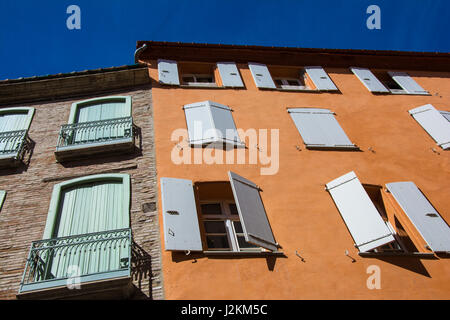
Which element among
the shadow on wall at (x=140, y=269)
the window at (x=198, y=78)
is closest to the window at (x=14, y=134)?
the shadow on wall at (x=140, y=269)

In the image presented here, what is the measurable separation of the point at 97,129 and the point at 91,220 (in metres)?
2.95

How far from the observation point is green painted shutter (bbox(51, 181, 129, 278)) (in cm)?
671

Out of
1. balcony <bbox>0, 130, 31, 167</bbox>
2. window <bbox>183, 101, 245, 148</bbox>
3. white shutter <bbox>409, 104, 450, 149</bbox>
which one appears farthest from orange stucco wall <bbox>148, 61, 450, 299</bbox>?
balcony <bbox>0, 130, 31, 167</bbox>

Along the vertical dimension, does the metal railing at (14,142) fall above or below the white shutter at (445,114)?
above

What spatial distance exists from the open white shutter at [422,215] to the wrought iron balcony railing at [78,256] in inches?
212

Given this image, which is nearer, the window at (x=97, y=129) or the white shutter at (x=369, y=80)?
the window at (x=97, y=129)

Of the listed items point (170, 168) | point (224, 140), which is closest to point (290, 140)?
point (224, 140)

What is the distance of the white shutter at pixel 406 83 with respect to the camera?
12.8 meters

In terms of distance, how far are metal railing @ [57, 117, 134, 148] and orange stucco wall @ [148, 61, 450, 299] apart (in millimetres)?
822

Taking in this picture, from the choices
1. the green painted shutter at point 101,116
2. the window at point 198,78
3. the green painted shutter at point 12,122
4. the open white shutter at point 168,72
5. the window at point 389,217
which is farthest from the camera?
the window at point 198,78

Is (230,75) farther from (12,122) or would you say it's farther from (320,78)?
(12,122)

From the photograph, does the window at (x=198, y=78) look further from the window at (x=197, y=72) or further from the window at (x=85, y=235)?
the window at (x=85, y=235)

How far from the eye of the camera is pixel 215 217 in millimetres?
8000

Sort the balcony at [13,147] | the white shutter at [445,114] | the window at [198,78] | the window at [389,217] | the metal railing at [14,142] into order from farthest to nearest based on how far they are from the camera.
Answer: the window at [198,78], the white shutter at [445,114], the metal railing at [14,142], the balcony at [13,147], the window at [389,217]
